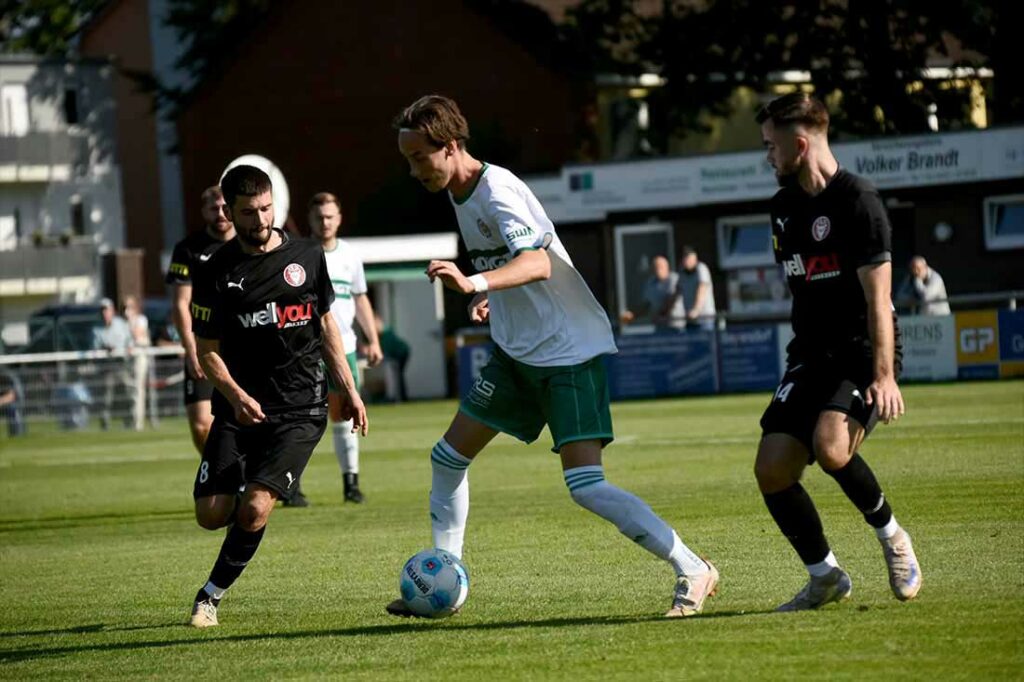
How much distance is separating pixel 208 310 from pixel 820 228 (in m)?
2.98

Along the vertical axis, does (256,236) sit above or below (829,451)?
above

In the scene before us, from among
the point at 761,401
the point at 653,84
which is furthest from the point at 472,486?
the point at 653,84

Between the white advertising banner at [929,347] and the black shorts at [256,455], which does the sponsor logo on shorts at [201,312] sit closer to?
A: the black shorts at [256,455]

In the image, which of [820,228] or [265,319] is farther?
[265,319]

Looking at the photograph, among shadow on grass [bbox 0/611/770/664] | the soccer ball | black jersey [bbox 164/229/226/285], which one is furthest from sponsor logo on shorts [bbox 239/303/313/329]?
black jersey [bbox 164/229/226/285]

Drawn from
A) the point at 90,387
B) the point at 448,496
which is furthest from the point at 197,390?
the point at 90,387

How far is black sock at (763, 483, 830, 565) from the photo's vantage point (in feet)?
25.0

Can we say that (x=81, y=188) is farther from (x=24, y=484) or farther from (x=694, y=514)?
(x=694, y=514)

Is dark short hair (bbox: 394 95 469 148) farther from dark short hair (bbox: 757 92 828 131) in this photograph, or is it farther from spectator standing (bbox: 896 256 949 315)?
spectator standing (bbox: 896 256 949 315)

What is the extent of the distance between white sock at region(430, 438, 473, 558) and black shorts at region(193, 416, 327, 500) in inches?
27.3

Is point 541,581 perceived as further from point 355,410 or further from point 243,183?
point 243,183

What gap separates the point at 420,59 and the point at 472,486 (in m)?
37.1

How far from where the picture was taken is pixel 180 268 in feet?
45.3

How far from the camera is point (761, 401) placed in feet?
82.8
